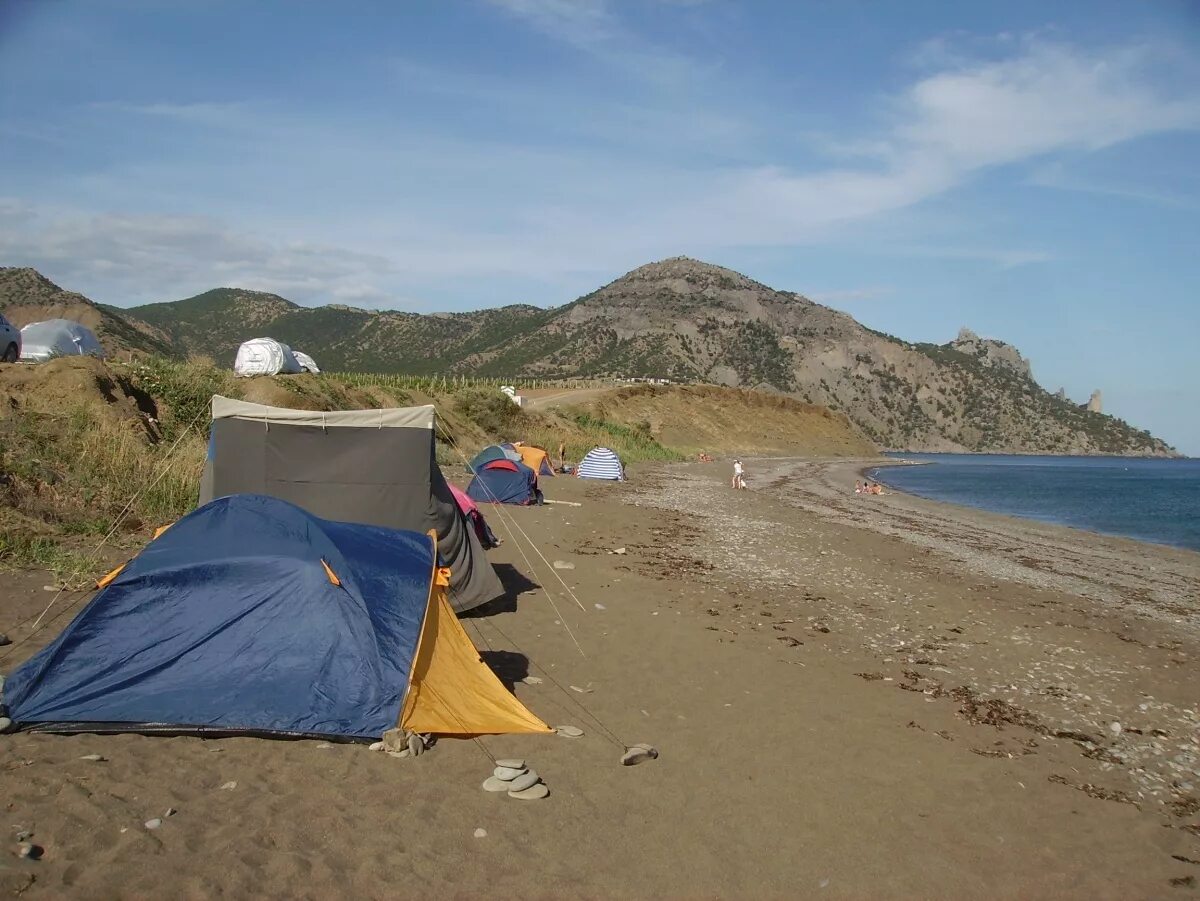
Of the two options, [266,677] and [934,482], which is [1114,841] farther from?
[934,482]

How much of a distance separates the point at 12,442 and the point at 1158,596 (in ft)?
66.0

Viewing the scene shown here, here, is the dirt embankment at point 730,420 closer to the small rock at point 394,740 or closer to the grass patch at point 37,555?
the grass patch at point 37,555

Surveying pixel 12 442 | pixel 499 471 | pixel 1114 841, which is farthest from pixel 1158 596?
pixel 12 442

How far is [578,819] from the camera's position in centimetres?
545

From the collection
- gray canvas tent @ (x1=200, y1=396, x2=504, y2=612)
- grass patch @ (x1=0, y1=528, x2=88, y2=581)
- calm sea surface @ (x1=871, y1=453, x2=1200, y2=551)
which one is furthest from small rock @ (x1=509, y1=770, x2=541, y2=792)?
calm sea surface @ (x1=871, y1=453, x2=1200, y2=551)

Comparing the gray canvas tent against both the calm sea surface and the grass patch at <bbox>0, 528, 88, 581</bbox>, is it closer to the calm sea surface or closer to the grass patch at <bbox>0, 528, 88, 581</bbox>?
the grass patch at <bbox>0, 528, 88, 581</bbox>

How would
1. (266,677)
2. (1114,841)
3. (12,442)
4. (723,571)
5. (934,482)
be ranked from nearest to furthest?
(1114,841)
(266,677)
(12,442)
(723,571)
(934,482)

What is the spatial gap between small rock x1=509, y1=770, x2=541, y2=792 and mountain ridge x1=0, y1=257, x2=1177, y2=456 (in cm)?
9000

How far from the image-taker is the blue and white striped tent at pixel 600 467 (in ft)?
105

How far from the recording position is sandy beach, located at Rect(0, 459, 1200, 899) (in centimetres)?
470

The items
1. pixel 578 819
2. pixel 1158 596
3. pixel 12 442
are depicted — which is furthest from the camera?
pixel 1158 596

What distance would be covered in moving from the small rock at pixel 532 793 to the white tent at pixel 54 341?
903 inches

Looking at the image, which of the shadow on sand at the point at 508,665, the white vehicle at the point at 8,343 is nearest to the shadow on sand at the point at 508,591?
the shadow on sand at the point at 508,665

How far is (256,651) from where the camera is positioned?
6.25m
